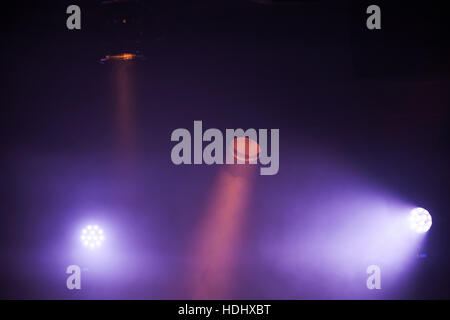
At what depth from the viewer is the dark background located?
4391mm

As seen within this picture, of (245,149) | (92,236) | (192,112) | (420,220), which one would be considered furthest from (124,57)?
(420,220)

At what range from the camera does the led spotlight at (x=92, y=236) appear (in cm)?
441

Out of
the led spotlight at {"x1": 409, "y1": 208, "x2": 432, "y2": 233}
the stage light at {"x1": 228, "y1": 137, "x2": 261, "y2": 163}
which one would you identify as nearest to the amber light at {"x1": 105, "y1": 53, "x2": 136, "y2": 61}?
the stage light at {"x1": 228, "y1": 137, "x2": 261, "y2": 163}

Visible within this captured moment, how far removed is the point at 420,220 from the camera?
434 cm

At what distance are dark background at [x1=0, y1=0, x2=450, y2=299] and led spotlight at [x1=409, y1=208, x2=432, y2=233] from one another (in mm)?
106

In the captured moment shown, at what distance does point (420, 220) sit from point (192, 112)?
240 centimetres

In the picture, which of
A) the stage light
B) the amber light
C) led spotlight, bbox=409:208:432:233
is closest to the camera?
the amber light

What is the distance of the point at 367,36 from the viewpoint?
13.3 feet

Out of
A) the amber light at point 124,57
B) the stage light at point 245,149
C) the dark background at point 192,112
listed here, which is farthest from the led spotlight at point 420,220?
the amber light at point 124,57

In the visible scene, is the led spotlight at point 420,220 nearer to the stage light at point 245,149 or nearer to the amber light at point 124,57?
the stage light at point 245,149

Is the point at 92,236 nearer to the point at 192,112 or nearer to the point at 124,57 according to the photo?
the point at 192,112

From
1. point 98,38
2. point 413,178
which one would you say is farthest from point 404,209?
point 98,38

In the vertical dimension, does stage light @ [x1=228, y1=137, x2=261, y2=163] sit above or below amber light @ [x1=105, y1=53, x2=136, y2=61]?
below

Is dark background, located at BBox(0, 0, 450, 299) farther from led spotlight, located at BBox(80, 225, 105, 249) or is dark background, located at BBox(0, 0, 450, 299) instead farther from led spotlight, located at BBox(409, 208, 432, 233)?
led spotlight, located at BBox(80, 225, 105, 249)
